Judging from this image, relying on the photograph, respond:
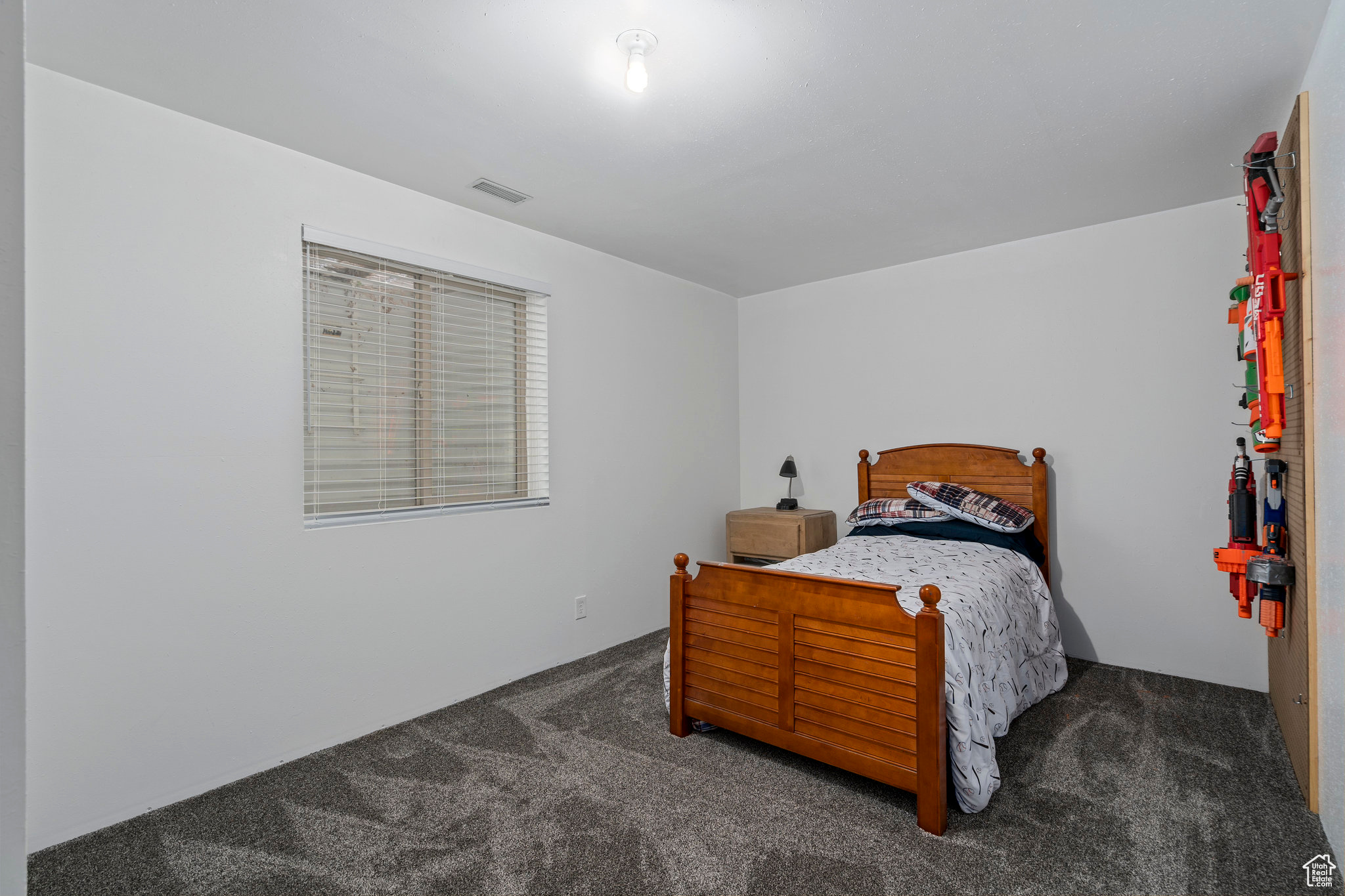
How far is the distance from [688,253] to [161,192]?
2449 millimetres

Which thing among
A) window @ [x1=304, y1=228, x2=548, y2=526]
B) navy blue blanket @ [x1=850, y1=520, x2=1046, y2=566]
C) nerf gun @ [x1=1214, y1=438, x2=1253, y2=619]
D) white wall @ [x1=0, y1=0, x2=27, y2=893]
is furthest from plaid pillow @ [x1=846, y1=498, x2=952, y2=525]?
white wall @ [x1=0, y1=0, x2=27, y2=893]

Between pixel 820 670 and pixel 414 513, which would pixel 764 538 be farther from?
pixel 414 513

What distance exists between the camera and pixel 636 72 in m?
1.85

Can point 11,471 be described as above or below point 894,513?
above

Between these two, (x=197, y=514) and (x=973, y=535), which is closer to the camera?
(x=197, y=514)

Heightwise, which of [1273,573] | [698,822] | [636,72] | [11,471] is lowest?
[698,822]

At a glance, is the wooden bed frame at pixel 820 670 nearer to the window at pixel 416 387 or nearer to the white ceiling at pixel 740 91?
the window at pixel 416 387

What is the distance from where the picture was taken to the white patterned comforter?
2.04m

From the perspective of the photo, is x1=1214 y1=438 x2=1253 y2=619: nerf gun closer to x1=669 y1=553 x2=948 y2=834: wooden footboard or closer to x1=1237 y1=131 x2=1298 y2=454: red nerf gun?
x1=1237 y1=131 x2=1298 y2=454: red nerf gun

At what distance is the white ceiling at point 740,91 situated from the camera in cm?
176

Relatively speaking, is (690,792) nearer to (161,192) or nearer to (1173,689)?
(1173,689)

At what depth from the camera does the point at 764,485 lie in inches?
186

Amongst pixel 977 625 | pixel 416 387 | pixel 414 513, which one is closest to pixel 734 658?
pixel 977 625

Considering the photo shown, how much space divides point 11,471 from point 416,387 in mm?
2485
